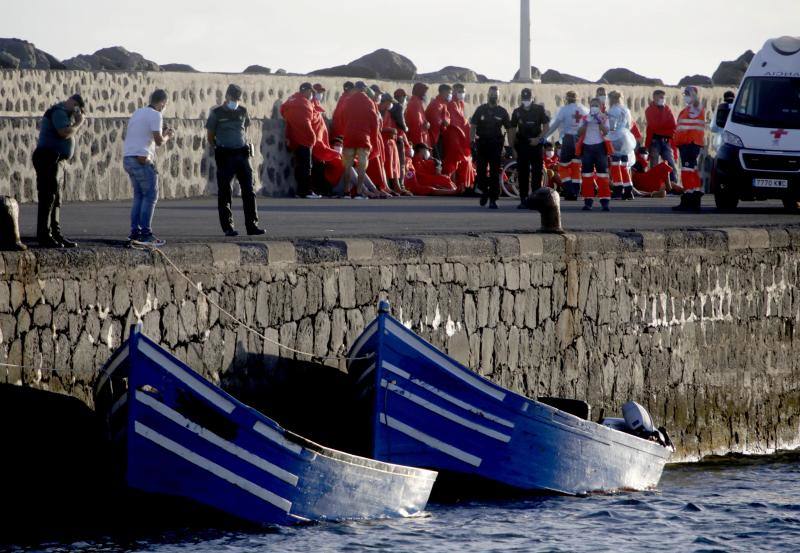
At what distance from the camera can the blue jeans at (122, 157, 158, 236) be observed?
13.5 metres

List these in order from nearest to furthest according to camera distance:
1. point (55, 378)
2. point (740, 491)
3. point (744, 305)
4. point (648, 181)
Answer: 1. point (55, 378)
2. point (740, 491)
3. point (744, 305)
4. point (648, 181)

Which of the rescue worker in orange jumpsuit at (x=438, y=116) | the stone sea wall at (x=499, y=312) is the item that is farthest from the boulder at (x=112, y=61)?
the stone sea wall at (x=499, y=312)

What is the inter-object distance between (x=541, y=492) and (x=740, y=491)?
223 centimetres

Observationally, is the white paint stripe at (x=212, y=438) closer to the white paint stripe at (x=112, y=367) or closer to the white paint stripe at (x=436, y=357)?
the white paint stripe at (x=112, y=367)

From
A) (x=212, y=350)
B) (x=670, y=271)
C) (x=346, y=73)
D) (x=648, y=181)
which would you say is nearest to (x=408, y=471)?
(x=212, y=350)

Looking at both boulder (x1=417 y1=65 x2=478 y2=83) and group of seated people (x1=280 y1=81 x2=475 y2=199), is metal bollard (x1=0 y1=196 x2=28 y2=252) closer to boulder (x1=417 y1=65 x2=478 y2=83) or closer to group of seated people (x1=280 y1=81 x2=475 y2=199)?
group of seated people (x1=280 y1=81 x2=475 y2=199)

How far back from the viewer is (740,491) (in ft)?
47.4

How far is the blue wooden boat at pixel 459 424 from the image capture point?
12211mm

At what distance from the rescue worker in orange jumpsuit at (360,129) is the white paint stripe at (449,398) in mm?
12441

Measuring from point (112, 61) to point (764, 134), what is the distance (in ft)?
89.1

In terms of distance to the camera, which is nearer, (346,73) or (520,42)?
(520,42)

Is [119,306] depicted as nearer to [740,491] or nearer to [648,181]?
[740,491]

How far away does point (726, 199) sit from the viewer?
23828mm

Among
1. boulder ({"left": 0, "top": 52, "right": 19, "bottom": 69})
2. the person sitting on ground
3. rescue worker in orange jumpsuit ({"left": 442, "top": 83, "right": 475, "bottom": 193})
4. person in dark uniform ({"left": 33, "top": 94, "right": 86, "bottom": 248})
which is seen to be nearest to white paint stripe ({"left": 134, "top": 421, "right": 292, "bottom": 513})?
person in dark uniform ({"left": 33, "top": 94, "right": 86, "bottom": 248})
